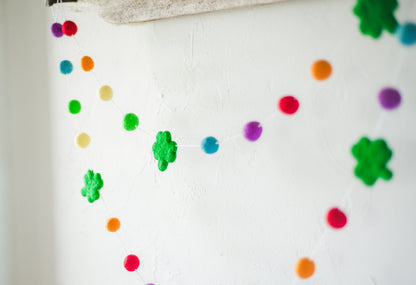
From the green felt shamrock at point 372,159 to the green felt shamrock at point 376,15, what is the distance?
0.20m

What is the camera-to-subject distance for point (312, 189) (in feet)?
2.82

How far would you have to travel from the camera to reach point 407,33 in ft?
2.07

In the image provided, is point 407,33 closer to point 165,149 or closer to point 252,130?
point 252,130

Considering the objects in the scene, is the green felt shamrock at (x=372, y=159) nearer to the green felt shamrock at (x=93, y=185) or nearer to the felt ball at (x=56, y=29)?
the green felt shamrock at (x=93, y=185)

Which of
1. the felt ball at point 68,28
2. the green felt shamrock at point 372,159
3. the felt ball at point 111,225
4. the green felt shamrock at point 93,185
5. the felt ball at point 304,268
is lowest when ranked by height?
the felt ball at point 304,268

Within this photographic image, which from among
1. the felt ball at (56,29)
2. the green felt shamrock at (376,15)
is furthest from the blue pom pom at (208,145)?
the felt ball at (56,29)

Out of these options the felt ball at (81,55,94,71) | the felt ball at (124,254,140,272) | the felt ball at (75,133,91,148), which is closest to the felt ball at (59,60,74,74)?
the felt ball at (81,55,94,71)

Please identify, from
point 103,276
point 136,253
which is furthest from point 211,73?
point 103,276

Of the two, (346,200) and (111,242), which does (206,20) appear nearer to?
(346,200)

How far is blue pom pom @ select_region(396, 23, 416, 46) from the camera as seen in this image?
628 mm

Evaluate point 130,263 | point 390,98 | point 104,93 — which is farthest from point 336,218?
point 104,93

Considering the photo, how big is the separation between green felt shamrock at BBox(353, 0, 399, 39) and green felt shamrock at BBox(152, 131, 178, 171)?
491 mm

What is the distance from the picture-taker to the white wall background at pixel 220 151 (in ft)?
2.64

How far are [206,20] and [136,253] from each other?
0.71m
